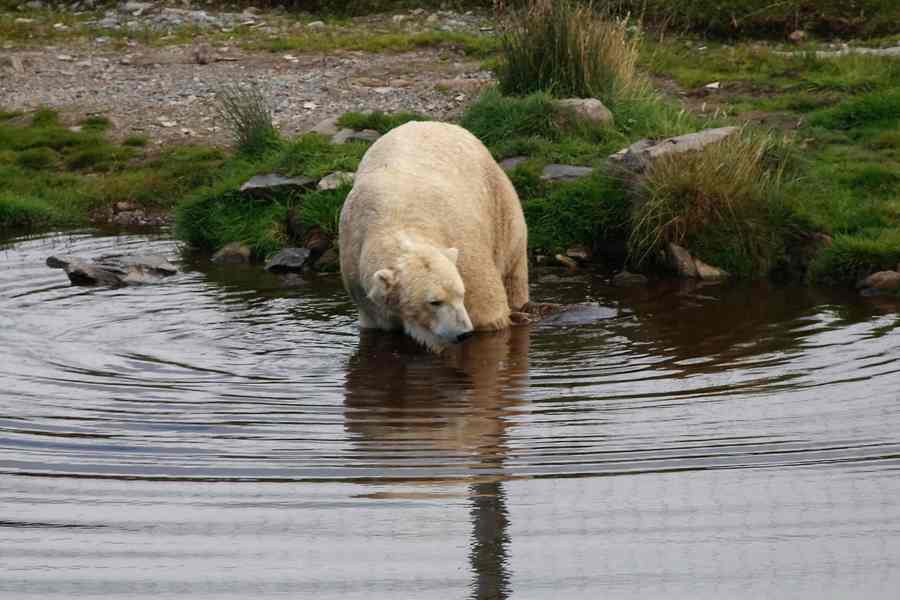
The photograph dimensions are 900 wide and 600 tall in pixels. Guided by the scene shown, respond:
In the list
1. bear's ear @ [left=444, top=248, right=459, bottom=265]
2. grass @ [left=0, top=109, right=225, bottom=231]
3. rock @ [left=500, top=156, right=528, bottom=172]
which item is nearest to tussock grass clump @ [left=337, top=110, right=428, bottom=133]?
grass @ [left=0, top=109, right=225, bottom=231]

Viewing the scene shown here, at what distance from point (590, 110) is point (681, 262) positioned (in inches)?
112

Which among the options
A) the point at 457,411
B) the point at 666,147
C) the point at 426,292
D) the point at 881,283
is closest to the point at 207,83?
the point at 666,147

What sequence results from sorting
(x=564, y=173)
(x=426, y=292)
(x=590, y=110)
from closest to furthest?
(x=426, y=292) < (x=564, y=173) < (x=590, y=110)

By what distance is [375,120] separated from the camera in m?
15.1

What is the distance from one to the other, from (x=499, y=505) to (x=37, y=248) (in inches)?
349

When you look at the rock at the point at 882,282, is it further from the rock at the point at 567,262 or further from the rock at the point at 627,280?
the rock at the point at 567,262

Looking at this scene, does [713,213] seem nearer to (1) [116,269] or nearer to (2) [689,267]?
(2) [689,267]

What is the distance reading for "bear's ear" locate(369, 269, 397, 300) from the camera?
8641mm

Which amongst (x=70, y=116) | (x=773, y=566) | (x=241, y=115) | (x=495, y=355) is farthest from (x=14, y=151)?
(x=773, y=566)

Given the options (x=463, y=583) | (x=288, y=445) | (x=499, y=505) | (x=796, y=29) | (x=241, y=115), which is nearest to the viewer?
(x=463, y=583)

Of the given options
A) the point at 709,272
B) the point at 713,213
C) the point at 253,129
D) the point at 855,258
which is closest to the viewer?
the point at 855,258

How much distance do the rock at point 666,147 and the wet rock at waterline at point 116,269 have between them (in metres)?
4.03

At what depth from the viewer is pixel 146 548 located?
536cm

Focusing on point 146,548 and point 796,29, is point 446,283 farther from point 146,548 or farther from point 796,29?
point 796,29
